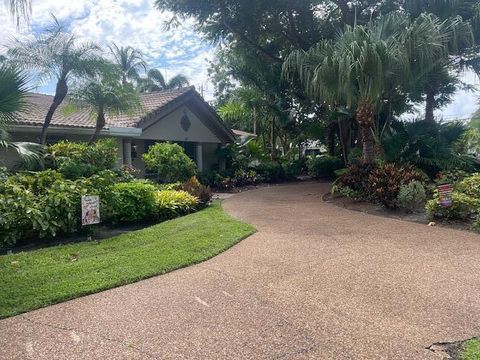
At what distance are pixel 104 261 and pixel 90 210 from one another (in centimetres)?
196

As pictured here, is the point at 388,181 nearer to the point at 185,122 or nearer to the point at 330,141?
the point at 185,122

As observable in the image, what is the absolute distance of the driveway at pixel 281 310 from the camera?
3.25 meters

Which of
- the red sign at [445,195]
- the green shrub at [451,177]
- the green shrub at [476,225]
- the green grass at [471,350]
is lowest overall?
the green grass at [471,350]

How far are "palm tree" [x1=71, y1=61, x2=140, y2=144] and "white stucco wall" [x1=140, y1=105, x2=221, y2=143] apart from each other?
12.9 ft

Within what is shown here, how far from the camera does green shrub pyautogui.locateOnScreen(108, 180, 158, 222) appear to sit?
868 centimetres

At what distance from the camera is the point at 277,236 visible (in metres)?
7.42

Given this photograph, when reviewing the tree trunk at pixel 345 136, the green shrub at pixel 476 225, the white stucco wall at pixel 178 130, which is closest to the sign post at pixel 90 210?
the green shrub at pixel 476 225

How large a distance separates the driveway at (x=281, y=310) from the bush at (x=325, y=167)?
587 inches

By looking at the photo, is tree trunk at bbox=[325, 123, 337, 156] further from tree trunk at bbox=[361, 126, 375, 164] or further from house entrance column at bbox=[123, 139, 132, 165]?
house entrance column at bbox=[123, 139, 132, 165]

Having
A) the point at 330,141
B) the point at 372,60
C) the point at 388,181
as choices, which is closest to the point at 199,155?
the point at 330,141

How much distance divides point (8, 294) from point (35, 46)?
8286 mm

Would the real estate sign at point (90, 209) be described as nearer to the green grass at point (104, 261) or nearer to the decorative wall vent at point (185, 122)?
the green grass at point (104, 261)

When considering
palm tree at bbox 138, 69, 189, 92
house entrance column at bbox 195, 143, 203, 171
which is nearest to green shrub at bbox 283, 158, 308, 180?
house entrance column at bbox 195, 143, 203, 171

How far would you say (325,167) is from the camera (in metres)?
21.4
